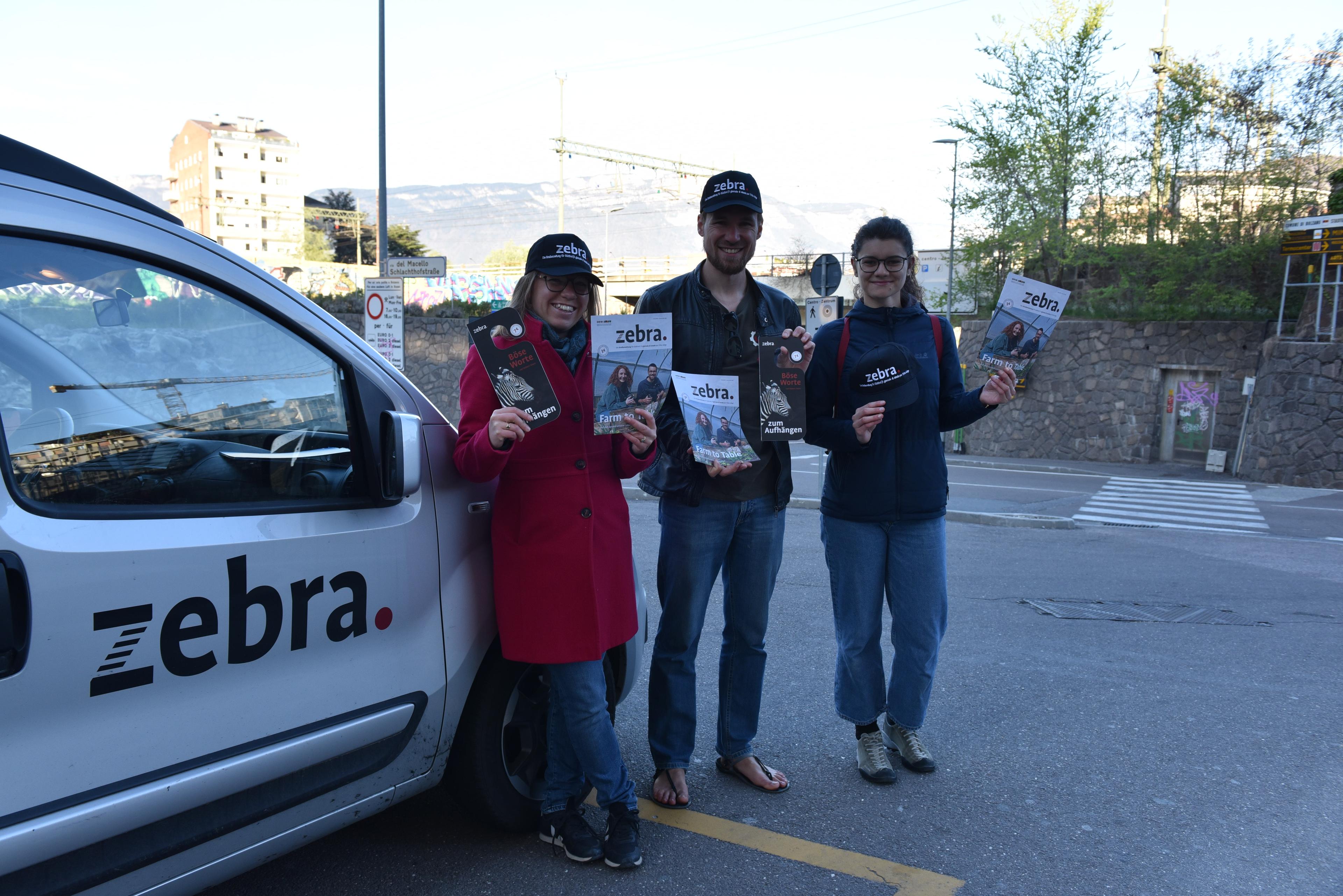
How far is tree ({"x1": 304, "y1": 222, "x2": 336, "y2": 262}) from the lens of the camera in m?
95.4

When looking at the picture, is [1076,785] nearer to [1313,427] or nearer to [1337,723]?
[1337,723]

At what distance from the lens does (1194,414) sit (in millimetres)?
19672

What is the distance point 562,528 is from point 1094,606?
Answer: 17.4ft

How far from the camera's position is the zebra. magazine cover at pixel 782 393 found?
325 cm

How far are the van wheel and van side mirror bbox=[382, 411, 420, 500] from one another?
0.71m

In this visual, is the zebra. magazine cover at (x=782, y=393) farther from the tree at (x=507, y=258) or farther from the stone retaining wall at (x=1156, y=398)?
the tree at (x=507, y=258)

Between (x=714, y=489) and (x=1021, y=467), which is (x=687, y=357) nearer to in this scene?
(x=714, y=489)

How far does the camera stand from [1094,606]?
6.90 meters

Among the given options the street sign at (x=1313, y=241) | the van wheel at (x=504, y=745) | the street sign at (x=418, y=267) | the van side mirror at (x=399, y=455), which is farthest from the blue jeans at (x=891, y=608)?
the street sign at (x=1313, y=241)

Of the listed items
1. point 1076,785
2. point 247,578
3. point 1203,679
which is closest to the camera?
point 247,578

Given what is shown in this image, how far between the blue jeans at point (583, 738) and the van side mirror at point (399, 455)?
747mm

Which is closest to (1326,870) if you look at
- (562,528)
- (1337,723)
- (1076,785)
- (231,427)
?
(1076,785)

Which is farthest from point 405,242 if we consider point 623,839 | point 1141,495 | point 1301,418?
point 623,839

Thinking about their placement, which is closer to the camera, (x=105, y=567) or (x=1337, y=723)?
(x=105, y=567)
